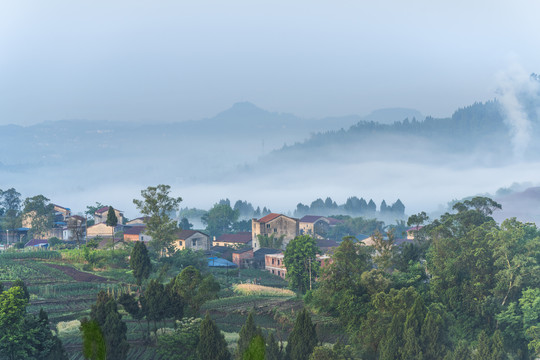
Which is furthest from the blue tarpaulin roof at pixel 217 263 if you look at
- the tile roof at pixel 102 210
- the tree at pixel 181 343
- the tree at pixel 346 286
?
the tree at pixel 181 343

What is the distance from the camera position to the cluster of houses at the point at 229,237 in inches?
2928

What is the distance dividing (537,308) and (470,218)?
576 inches

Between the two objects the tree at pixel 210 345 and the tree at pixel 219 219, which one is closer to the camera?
the tree at pixel 210 345

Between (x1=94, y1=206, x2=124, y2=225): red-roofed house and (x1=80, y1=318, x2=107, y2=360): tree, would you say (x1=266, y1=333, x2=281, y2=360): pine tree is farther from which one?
(x1=94, y1=206, x2=124, y2=225): red-roofed house

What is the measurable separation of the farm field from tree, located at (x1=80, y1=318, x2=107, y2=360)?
2.79ft

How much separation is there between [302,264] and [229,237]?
4202cm

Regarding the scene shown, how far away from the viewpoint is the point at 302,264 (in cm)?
5359

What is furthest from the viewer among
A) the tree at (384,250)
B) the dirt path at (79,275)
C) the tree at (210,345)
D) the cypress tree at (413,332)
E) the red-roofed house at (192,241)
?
the red-roofed house at (192,241)

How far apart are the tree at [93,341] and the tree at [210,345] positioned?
4.76 m

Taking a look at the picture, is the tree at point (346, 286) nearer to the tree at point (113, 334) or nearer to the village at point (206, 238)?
the tree at point (113, 334)

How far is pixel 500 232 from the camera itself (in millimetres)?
39969

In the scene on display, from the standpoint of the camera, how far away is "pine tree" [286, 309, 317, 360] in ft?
100

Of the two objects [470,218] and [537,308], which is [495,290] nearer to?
[537,308]

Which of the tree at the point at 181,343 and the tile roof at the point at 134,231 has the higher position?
the tile roof at the point at 134,231
